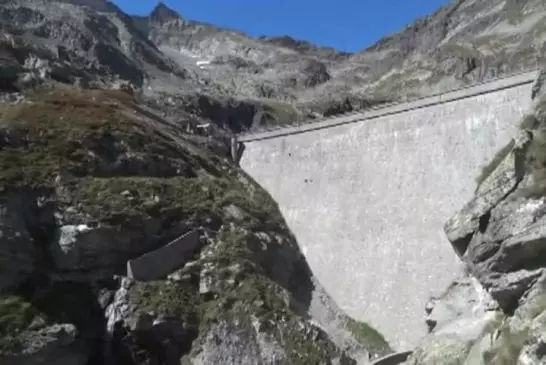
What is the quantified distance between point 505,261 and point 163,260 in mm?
21400

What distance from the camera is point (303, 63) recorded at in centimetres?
18662

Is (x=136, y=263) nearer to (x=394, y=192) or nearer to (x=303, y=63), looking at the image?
(x=394, y=192)

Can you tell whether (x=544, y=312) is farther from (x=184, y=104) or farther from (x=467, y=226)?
(x=184, y=104)

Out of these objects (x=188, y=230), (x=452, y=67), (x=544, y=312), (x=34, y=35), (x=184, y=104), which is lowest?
(x=544, y=312)

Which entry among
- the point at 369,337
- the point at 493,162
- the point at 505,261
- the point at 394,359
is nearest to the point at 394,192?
the point at 493,162

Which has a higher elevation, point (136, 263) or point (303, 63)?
point (303, 63)

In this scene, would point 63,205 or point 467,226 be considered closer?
point 467,226

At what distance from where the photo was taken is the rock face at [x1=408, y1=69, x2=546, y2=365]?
18.4m

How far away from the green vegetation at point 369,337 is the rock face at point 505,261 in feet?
39.1

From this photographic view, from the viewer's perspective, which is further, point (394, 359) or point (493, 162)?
point (493, 162)

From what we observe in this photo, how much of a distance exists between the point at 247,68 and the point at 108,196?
513 ft

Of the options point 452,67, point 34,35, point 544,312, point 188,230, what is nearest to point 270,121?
point 452,67

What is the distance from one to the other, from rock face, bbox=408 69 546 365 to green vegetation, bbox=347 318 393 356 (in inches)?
469

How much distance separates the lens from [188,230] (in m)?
40.2
